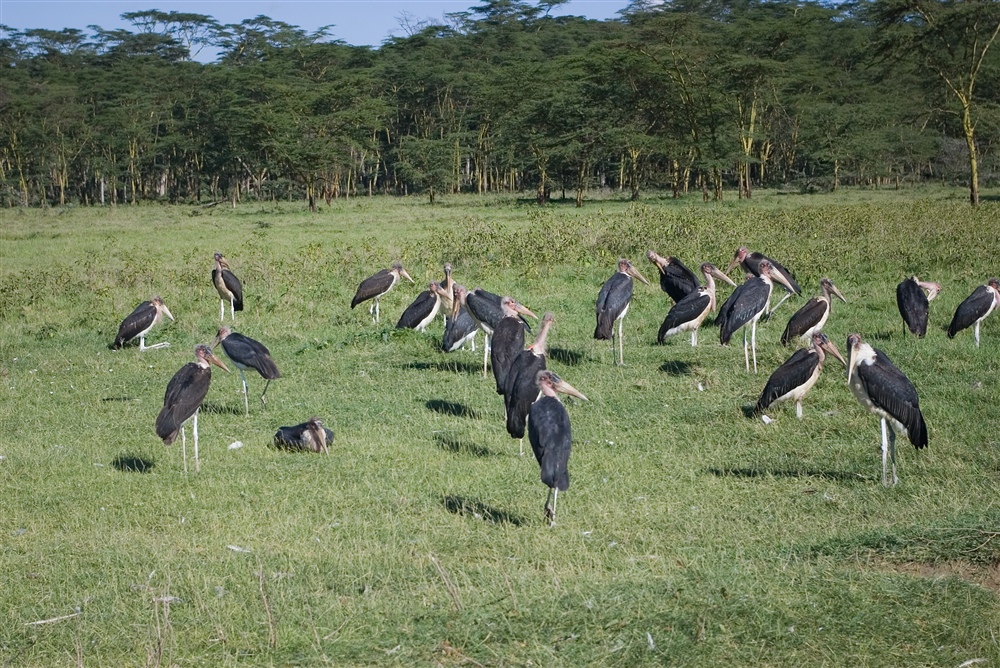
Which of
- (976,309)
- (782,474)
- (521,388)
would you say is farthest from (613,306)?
(782,474)

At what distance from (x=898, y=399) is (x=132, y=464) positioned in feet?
17.3

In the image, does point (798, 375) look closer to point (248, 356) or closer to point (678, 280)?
point (248, 356)

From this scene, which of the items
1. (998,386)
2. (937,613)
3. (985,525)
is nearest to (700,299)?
(998,386)

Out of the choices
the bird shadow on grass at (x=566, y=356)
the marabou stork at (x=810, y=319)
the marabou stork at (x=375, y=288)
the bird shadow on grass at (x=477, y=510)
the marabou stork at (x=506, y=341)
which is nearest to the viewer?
the bird shadow on grass at (x=477, y=510)

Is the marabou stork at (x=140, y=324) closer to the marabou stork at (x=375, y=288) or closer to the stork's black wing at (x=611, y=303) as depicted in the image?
the marabou stork at (x=375, y=288)

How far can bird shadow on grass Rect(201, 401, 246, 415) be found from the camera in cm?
966

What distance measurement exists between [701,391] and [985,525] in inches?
167

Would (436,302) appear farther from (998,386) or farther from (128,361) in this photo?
(998,386)

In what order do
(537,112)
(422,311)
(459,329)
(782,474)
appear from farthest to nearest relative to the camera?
(537,112) < (422,311) < (459,329) < (782,474)

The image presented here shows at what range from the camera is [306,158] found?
3912cm

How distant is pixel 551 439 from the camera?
252 inches

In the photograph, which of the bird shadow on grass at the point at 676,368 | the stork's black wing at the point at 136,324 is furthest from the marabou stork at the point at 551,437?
the stork's black wing at the point at 136,324

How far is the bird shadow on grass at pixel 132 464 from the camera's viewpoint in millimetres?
7848

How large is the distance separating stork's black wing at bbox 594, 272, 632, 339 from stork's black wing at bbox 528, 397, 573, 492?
13.4 ft
